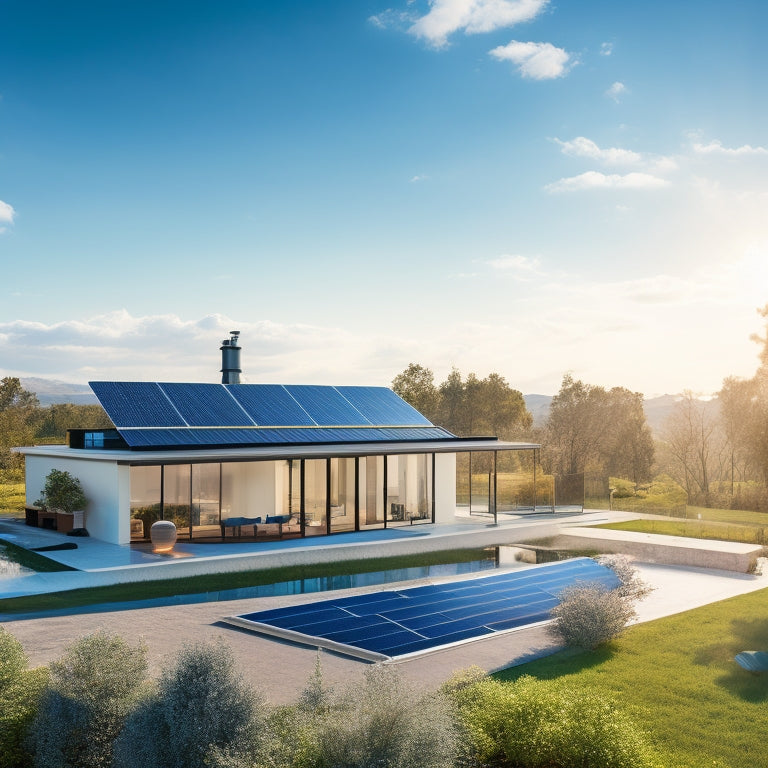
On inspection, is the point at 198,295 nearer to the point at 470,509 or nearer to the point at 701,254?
the point at 470,509

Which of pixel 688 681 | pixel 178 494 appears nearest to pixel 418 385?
pixel 178 494

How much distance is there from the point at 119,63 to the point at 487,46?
10836 millimetres

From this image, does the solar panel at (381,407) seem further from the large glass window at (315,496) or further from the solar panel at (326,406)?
the large glass window at (315,496)

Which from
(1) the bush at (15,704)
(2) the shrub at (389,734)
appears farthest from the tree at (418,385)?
(2) the shrub at (389,734)

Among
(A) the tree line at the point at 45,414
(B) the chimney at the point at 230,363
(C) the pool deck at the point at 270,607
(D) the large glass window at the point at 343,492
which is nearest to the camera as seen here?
(C) the pool deck at the point at 270,607

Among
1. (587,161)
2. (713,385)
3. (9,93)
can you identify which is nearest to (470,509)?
(587,161)

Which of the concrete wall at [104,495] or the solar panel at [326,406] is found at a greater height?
the solar panel at [326,406]

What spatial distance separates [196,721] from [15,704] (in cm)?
212

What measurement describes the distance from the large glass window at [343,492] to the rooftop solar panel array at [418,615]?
651 cm

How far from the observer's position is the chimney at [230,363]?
24.8 metres

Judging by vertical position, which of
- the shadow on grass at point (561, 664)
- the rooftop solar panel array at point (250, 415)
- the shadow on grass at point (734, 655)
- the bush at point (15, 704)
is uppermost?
the rooftop solar panel array at point (250, 415)

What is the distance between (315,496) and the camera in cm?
2016

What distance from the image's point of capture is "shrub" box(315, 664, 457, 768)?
207 inches

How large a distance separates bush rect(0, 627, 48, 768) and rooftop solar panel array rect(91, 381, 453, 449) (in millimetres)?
10196
